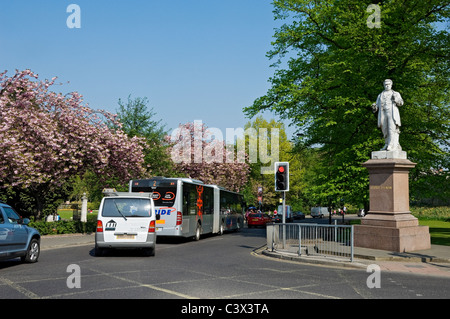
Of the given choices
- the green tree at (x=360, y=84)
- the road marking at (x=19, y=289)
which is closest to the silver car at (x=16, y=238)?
the road marking at (x=19, y=289)

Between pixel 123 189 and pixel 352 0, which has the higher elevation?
pixel 352 0

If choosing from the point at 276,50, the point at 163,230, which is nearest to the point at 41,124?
the point at 163,230

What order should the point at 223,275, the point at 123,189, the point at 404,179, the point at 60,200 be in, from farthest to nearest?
the point at 60,200 → the point at 123,189 → the point at 404,179 → the point at 223,275

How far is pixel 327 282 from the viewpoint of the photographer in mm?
9781

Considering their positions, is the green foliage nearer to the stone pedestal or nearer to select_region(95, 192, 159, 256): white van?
the stone pedestal

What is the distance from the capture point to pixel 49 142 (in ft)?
77.8

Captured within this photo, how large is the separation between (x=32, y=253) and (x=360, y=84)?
16248mm

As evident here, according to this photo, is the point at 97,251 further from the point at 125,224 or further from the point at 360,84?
the point at 360,84

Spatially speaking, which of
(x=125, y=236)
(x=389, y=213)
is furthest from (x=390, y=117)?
(x=125, y=236)

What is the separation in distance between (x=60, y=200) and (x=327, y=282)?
3054 centimetres

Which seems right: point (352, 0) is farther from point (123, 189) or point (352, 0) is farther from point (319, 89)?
point (123, 189)

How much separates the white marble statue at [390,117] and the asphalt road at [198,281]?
6.25 meters

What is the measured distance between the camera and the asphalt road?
810 centimetres
